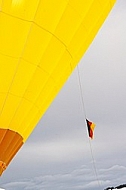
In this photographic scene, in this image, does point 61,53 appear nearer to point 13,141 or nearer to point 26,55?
point 26,55

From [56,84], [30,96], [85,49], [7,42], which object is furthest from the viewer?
[85,49]

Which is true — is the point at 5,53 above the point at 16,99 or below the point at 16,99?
above

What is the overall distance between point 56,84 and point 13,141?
1.78 meters

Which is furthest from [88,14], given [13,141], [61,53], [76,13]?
[13,141]

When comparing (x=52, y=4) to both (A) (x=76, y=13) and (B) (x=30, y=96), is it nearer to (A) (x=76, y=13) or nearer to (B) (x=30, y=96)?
(A) (x=76, y=13)

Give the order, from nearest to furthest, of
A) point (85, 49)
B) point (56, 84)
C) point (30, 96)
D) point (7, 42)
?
1. point (7, 42)
2. point (30, 96)
3. point (56, 84)
4. point (85, 49)

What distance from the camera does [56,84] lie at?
34.0 feet

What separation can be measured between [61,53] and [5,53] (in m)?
1.55

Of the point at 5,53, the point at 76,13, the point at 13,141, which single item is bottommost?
the point at 13,141

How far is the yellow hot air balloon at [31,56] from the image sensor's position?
29.6ft

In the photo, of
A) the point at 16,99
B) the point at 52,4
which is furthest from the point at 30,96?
the point at 52,4

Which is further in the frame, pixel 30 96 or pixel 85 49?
pixel 85 49

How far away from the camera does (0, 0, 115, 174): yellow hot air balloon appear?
9.02 meters

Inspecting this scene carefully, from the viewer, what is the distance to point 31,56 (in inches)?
367
